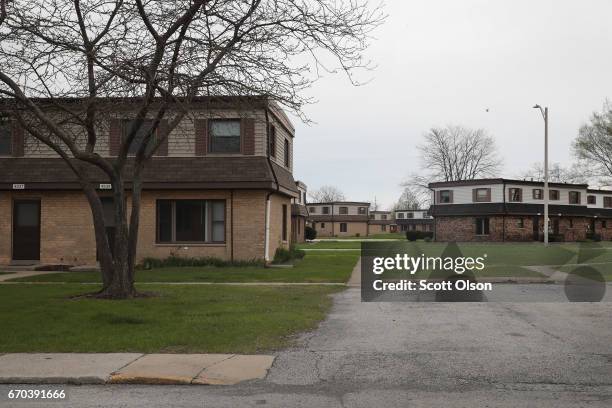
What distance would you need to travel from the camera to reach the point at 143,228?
2442 centimetres

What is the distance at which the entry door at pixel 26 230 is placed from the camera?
82.1 ft

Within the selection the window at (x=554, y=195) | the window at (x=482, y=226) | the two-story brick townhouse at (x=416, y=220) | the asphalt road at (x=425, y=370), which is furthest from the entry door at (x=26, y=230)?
the two-story brick townhouse at (x=416, y=220)

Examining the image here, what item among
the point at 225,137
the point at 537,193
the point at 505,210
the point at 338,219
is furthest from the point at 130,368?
the point at 338,219

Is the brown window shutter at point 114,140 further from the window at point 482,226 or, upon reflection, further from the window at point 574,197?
the window at point 574,197

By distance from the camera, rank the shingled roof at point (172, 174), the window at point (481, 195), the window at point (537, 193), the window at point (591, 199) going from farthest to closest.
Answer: the window at point (591, 199), the window at point (537, 193), the window at point (481, 195), the shingled roof at point (172, 174)

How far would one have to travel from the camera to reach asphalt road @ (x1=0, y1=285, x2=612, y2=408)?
6.80m

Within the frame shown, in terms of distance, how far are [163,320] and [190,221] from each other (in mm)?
13264

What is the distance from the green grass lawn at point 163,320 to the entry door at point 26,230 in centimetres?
907

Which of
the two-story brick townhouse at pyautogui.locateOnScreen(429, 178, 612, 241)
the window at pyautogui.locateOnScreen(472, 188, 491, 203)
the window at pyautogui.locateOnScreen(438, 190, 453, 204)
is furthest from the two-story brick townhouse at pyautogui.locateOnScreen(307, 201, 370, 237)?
the window at pyautogui.locateOnScreen(472, 188, 491, 203)

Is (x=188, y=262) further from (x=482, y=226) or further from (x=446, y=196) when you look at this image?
Answer: (x=446, y=196)

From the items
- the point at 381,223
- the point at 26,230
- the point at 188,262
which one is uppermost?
the point at 381,223

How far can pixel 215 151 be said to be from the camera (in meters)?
24.4

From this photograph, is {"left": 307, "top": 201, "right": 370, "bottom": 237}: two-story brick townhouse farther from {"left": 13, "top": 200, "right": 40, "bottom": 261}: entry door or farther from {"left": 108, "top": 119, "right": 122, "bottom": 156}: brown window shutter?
{"left": 108, "top": 119, "right": 122, "bottom": 156}: brown window shutter

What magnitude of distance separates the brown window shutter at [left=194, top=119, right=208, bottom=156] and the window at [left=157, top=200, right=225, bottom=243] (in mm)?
1904
